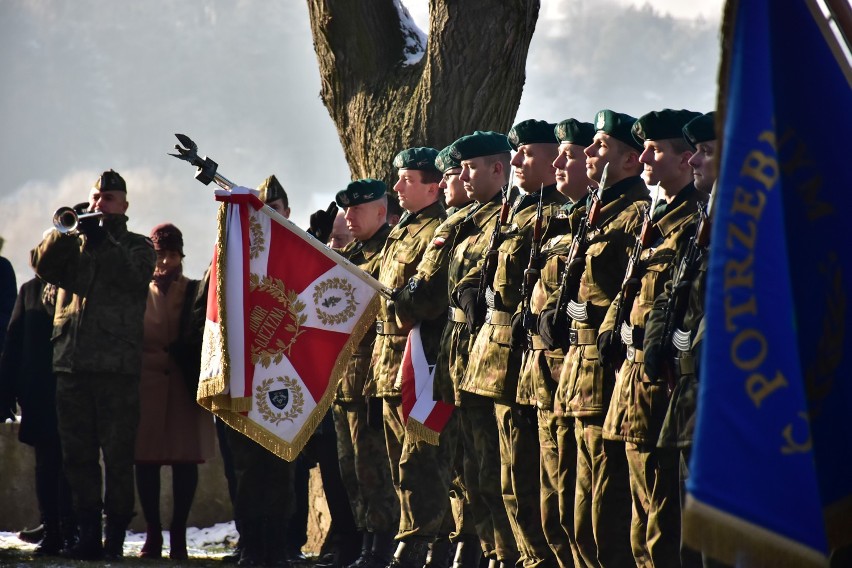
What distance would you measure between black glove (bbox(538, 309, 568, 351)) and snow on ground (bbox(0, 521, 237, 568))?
3.28 meters

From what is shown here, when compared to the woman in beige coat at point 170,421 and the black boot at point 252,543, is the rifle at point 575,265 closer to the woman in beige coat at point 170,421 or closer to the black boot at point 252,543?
the black boot at point 252,543

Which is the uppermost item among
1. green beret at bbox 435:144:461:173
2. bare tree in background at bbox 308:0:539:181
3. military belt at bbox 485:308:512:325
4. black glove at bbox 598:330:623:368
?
bare tree in background at bbox 308:0:539:181

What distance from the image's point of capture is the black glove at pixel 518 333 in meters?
6.43

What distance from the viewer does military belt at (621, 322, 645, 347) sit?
17.3 feet

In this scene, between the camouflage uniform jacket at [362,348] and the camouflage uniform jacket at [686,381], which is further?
the camouflage uniform jacket at [362,348]

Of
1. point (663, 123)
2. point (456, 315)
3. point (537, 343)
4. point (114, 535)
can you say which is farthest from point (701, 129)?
point (114, 535)

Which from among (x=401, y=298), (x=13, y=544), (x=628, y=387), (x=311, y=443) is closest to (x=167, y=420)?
(x=311, y=443)

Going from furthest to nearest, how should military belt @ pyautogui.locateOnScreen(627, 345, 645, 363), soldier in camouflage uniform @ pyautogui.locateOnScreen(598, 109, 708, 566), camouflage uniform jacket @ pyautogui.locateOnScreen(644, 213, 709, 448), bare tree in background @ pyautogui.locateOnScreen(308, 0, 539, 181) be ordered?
bare tree in background @ pyautogui.locateOnScreen(308, 0, 539, 181) < military belt @ pyautogui.locateOnScreen(627, 345, 645, 363) < soldier in camouflage uniform @ pyautogui.locateOnScreen(598, 109, 708, 566) < camouflage uniform jacket @ pyautogui.locateOnScreen(644, 213, 709, 448)

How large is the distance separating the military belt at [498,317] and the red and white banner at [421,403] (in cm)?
79

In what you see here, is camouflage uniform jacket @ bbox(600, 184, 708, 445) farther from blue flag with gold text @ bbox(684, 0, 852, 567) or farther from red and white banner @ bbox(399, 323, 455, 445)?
red and white banner @ bbox(399, 323, 455, 445)

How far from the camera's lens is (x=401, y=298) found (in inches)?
302

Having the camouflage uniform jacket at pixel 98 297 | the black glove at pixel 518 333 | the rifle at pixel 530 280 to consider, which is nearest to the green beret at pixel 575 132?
the rifle at pixel 530 280

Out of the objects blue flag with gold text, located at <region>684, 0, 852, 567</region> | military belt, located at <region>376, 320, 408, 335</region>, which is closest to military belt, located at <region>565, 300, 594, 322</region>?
military belt, located at <region>376, 320, 408, 335</region>

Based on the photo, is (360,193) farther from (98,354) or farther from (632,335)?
(632,335)
